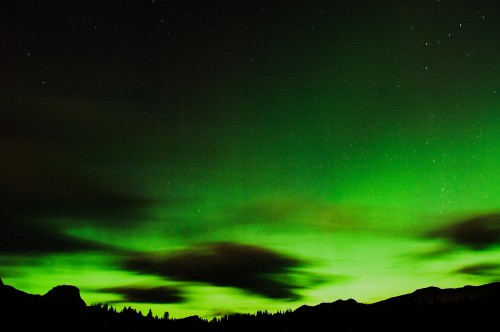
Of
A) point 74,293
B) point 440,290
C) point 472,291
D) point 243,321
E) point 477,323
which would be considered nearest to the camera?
point 477,323

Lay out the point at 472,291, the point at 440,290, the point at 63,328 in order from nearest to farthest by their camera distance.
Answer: the point at 63,328
the point at 472,291
the point at 440,290

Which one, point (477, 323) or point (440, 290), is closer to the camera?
point (477, 323)

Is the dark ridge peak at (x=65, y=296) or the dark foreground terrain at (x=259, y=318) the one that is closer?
the dark foreground terrain at (x=259, y=318)

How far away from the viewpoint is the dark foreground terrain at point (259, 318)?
28.1 meters

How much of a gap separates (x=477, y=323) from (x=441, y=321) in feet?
7.06

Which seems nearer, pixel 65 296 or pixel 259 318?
pixel 259 318

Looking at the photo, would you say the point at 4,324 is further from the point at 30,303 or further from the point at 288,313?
the point at 288,313

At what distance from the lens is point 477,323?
26.7 meters

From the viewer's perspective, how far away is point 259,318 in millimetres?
35719

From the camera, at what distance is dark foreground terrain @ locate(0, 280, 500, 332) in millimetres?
28125

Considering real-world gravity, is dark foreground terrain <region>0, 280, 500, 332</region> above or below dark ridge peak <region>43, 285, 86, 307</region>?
below

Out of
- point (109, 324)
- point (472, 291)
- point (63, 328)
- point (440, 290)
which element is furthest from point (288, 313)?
point (440, 290)

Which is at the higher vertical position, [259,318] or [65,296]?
[65,296]

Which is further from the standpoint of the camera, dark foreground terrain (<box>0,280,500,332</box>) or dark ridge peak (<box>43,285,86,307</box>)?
dark ridge peak (<box>43,285,86,307</box>)
